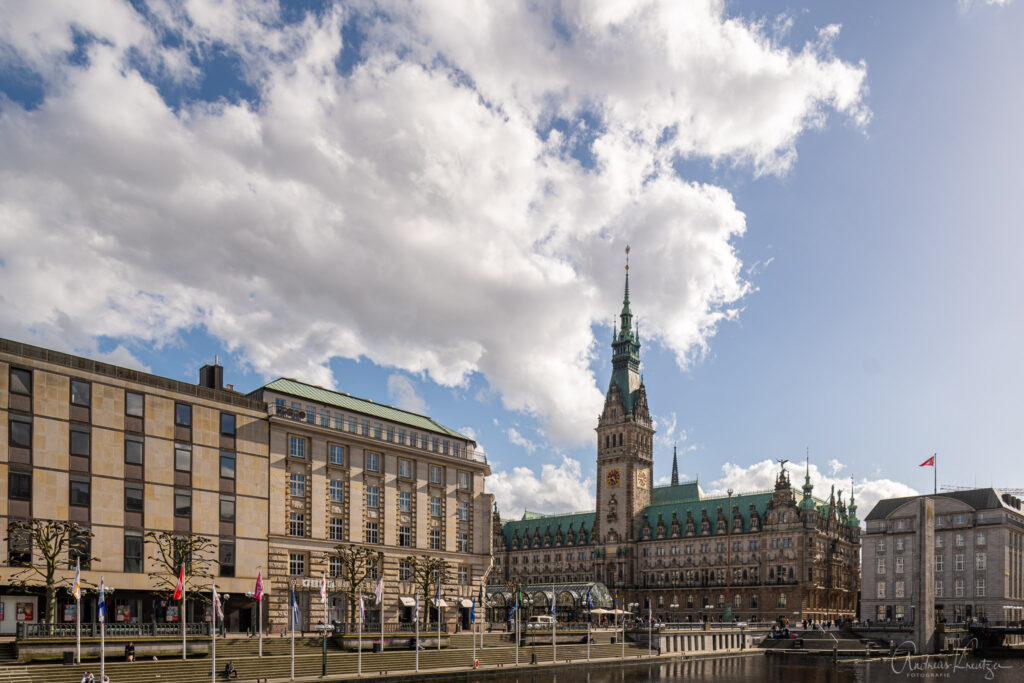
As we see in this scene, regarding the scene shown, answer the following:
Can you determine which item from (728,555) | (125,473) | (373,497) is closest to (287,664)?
(125,473)

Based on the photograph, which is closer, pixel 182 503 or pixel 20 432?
pixel 20 432

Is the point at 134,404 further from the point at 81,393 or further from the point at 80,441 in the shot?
the point at 80,441

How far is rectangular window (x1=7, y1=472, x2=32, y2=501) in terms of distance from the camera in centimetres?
6675

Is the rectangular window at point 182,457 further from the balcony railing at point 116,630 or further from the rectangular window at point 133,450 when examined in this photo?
the balcony railing at point 116,630

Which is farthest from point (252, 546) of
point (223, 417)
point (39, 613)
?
point (39, 613)

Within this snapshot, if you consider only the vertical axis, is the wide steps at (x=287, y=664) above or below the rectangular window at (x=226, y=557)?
below

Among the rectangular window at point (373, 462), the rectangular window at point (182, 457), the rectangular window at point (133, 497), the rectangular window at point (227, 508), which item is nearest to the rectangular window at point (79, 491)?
the rectangular window at point (133, 497)

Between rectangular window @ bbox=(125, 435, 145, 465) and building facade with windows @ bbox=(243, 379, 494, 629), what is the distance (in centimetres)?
1438

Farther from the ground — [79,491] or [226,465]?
[226,465]

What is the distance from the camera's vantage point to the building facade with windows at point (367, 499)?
8881 centimetres

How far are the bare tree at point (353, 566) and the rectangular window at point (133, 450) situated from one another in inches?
798

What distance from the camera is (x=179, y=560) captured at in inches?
2899

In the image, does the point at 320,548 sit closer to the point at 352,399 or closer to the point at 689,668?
the point at 352,399

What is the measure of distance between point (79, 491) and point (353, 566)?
24574 millimetres
